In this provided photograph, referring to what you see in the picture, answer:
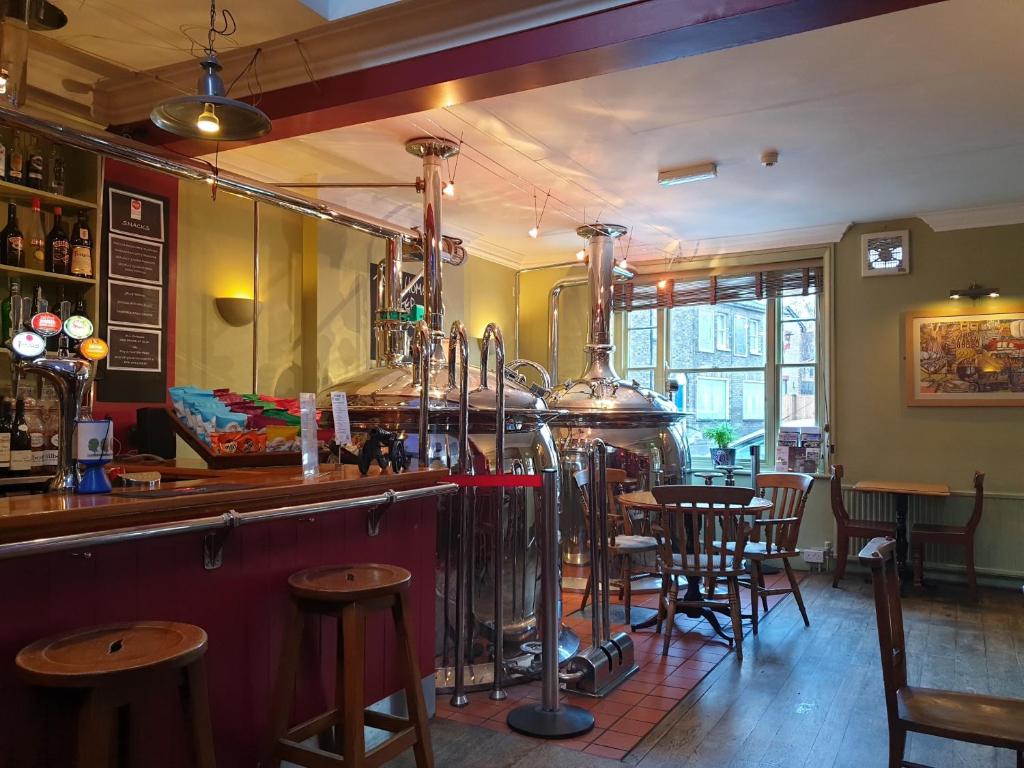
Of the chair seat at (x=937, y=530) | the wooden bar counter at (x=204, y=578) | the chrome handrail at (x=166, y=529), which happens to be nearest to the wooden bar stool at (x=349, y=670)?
the wooden bar counter at (x=204, y=578)

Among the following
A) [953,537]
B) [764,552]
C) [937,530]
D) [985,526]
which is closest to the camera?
[764,552]

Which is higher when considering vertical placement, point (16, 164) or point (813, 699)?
point (16, 164)

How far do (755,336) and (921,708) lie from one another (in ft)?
18.9

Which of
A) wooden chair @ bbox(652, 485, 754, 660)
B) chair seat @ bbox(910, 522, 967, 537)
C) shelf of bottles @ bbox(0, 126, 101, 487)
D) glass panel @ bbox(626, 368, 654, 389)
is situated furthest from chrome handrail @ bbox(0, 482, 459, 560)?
glass panel @ bbox(626, 368, 654, 389)

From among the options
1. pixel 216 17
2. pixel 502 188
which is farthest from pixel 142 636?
pixel 502 188

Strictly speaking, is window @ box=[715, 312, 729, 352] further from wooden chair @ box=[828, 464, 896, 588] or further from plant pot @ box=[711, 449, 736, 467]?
wooden chair @ box=[828, 464, 896, 588]

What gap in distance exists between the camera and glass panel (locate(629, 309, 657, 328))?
8289 millimetres

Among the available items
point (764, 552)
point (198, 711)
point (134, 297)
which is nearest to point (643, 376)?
point (764, 552)

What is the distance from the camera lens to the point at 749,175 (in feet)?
18.5

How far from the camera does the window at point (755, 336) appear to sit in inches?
302

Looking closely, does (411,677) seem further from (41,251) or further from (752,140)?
(752,140)

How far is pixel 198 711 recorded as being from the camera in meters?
1.80

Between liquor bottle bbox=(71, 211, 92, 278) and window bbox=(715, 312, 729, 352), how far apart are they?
5.78m

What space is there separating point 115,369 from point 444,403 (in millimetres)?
1854
